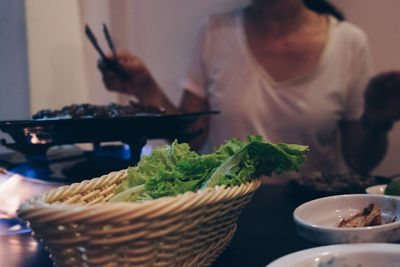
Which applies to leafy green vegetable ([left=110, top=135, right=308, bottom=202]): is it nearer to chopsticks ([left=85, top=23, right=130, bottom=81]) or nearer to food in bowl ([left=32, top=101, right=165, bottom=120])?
food in bowl ([left=32, top=101, right=165, bottom=120])

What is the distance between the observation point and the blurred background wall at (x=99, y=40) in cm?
168

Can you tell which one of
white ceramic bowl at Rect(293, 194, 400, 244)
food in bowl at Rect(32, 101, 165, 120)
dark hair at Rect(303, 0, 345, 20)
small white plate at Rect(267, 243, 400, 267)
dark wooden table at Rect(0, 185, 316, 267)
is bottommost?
dark wooden table at Rect(0, 185, 316, 267)

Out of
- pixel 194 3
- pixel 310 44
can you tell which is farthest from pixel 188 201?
pixel 194 3

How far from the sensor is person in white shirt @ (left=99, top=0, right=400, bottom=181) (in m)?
1.95

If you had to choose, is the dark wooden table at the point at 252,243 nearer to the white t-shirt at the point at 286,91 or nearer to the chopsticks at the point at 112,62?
the chopsticks at the point at 112,62

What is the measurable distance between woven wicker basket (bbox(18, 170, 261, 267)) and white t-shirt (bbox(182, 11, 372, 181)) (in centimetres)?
141

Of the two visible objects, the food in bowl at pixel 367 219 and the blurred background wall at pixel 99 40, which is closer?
the food in bowl at pixel 367 219

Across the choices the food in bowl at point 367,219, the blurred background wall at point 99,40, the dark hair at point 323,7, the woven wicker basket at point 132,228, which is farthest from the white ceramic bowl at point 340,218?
the dark hair at point 323,7

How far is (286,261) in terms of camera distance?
49cm

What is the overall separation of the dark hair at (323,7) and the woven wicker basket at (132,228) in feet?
6.15

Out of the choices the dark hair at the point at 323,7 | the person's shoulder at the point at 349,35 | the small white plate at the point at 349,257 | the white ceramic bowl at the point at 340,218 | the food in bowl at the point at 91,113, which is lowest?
the white ceramic bowl at the point at 340,218

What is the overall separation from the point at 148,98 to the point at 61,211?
1524 mm

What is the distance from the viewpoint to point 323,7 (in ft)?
7.02

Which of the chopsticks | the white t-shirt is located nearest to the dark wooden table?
the chopsticks
